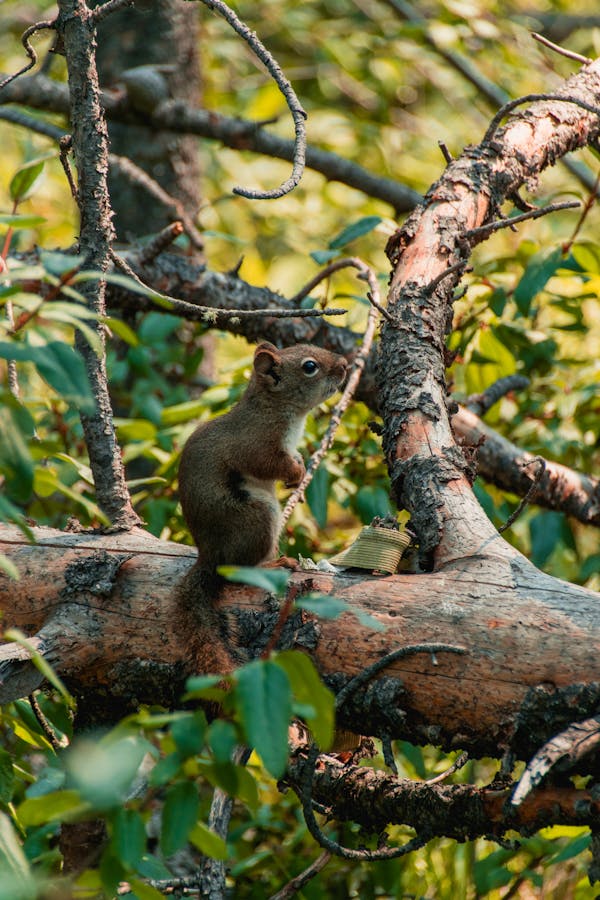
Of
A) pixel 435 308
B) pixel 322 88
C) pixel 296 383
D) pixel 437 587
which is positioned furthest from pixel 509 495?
pixel 322 88

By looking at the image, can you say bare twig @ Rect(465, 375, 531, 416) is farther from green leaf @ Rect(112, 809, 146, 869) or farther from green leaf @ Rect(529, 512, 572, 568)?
green leaf @ Rect(112, 809, 146, 869)

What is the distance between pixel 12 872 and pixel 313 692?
45 centimetres

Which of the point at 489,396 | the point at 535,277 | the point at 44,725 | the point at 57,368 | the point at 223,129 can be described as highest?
the point at 223,129

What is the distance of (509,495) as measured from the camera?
3.73 meters

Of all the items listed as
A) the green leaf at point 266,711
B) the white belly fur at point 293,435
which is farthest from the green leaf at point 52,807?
the white belly fur at point 293,435

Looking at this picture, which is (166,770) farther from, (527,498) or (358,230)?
(358,230)

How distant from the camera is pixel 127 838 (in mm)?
1179

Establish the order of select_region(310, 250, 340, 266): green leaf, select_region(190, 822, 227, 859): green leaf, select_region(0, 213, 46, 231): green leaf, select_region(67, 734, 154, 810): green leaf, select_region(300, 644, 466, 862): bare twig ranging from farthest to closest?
select_region(310, 250, 340, 266): green leaf → select_region(300, 644, 466, 862): bare twig → select_region(0, 213, 46, 231): green leaf → select_region(190, 822, 227, 859): green leaf → select_region(67, 734, 154, 810): green leaf

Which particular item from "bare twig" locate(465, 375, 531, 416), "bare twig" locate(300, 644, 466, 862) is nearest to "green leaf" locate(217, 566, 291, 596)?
"bare twig" locate(300, 644, 466, 862)

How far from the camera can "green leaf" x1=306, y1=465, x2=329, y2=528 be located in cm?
304

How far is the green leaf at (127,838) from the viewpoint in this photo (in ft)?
3.85

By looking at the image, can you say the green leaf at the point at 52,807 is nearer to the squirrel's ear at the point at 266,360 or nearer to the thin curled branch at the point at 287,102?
the thin curled branch at the point at 287,102

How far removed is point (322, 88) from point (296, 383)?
14.6 feet

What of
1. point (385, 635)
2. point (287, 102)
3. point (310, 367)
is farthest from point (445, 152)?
point (385, 635)
